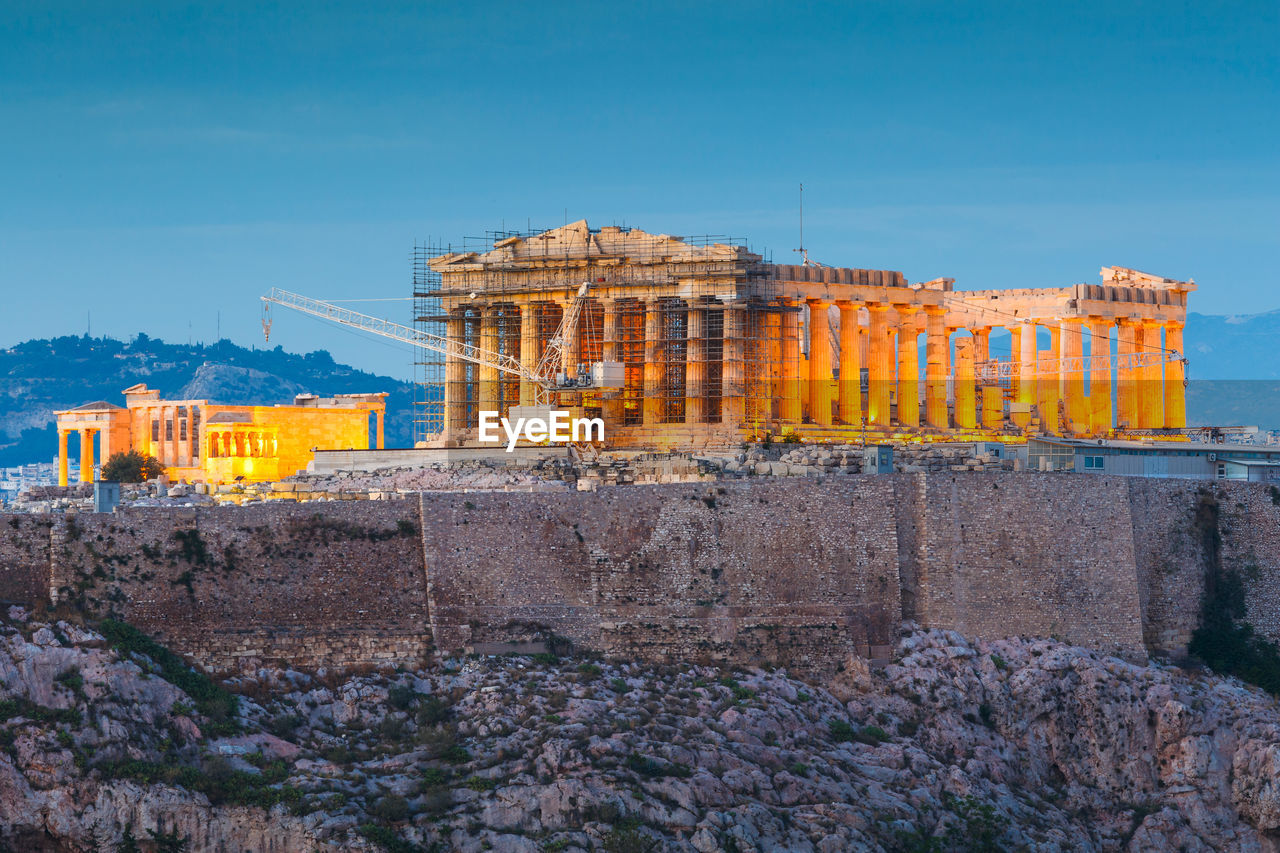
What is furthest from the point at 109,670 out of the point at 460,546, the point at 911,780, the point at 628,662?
the point at 911,780

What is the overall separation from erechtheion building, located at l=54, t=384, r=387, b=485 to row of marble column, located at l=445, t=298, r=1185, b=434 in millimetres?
11120

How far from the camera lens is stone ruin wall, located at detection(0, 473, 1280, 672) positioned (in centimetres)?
4356

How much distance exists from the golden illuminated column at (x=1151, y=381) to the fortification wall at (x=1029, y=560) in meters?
28.4

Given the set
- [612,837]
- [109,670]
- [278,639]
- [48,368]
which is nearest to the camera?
[612,837]

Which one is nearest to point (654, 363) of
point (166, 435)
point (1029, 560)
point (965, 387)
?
point (965, 387)

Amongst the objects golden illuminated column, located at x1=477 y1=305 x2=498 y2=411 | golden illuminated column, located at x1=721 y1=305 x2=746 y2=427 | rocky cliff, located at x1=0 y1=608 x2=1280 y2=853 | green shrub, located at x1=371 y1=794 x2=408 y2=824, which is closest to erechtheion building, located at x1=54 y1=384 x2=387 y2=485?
golden illuminated column, located at x1=477 y1=305 x2=498 y2=411

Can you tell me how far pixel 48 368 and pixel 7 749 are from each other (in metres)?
170

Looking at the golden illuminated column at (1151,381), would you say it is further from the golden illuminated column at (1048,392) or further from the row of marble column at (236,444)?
the row of marble column at (236,444)

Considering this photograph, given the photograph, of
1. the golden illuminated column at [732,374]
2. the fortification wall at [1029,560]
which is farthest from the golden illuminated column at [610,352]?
the fortification wall at [1029,560]

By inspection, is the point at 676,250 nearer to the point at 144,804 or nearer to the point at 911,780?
the point at 911,780

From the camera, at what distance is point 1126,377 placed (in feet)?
254

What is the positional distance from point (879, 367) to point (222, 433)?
99.6 feet

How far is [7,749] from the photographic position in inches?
1449

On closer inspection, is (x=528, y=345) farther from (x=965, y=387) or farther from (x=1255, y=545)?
(x=1255, y=545)
